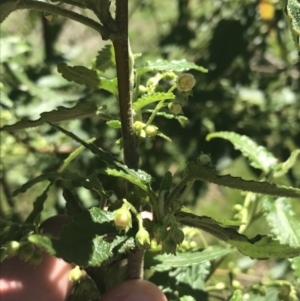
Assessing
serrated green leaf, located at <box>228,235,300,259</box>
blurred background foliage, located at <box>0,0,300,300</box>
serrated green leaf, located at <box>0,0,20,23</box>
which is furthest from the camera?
blurred background foliage, located at <box>0,0,300,300</box>

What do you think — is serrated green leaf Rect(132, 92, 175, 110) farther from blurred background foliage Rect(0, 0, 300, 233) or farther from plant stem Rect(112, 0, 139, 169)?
blurred background foliage Rect(0, 0, 300, 233)

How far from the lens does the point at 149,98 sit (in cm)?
57

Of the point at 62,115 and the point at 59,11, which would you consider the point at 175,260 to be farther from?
the point at 59,11

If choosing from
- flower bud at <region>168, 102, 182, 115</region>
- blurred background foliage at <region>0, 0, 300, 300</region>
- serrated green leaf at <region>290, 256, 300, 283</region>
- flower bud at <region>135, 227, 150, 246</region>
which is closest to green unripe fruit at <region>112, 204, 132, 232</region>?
flower bud at <region>135, 227, 150, 246</region>

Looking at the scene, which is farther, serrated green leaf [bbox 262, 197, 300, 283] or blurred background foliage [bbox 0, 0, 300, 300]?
blurred background foliage [bbox 0, 0, 300, 300]

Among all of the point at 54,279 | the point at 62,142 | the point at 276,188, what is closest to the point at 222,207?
the point at 62,142

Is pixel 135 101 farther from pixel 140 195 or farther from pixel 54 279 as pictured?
pixel 54 279

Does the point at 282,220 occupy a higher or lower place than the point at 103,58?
lower

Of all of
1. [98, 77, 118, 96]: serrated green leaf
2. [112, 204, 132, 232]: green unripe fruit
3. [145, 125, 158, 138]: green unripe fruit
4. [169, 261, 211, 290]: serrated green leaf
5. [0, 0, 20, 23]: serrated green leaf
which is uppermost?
[0, 0, 20, 23]: serrated green leaf

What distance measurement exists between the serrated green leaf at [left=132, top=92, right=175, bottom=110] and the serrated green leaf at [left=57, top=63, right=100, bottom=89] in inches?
1.9

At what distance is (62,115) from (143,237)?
0.15 meters

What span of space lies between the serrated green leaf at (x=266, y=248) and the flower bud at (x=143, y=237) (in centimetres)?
8

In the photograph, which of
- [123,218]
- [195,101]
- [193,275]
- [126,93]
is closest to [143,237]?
[123,218]

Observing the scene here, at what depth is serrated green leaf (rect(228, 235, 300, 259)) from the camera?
1.78 feet
